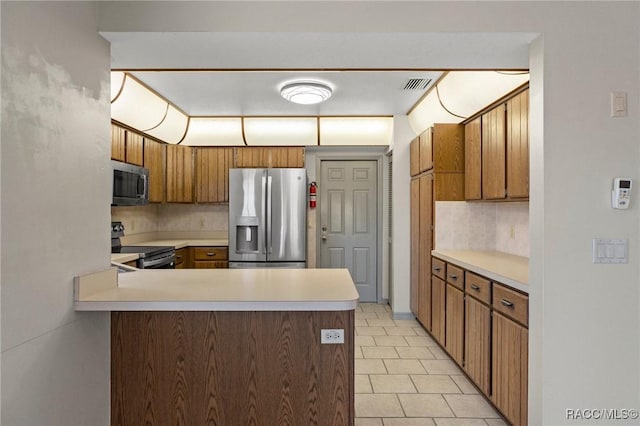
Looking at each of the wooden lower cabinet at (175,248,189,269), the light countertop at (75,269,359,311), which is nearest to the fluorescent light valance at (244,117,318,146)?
the wooden lower cabinet at (175,248,189,269)

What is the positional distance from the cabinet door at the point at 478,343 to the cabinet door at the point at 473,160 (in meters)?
1.06

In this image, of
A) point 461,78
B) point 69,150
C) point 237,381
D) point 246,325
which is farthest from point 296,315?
point 461,78

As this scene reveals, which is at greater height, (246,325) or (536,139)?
(536,139)

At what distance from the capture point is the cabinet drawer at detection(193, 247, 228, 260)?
16.2ft

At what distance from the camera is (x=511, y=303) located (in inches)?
87.4

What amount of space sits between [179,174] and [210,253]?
1142 mm

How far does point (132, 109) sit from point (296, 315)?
316 cm

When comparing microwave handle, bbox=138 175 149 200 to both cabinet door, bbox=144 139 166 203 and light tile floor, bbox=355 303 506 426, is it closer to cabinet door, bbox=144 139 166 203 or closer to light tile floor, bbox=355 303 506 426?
cabinet door, bbox=144 139 166 203

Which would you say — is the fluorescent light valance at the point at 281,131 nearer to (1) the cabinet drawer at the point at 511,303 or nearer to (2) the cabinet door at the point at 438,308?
(2) the cabinet door at the point at 438,308

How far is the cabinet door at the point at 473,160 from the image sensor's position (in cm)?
337

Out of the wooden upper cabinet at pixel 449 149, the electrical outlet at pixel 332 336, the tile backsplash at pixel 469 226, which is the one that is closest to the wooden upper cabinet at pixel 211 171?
the wooden upper cabinet at pixel 449 149

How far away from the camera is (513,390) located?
87.8 inches

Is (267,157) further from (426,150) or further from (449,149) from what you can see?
(449,149)

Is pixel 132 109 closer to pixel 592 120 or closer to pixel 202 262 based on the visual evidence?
pixel 202 262
